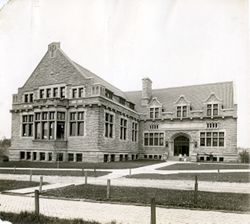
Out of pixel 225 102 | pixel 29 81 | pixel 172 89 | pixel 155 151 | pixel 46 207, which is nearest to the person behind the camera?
pixel 46 207

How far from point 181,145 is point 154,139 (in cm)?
339

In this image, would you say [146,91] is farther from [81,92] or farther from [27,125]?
[27,125]

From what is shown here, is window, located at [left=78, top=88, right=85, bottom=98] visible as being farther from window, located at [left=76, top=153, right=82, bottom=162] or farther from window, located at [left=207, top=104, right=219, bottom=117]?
Answer: window, located at [left=207, top=104, right=219, bottom=117]

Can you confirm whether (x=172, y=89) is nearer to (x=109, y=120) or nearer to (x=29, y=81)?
(x=109, y=120)

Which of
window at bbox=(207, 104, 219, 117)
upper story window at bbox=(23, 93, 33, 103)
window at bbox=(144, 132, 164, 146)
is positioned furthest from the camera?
window at bbox=(144, 132, 164, 146)

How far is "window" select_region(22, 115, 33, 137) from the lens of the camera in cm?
2928

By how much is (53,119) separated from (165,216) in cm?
2056

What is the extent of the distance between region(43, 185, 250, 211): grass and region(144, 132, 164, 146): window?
960 inches

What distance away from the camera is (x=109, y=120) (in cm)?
2791

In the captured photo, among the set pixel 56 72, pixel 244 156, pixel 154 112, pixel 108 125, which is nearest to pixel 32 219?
pixel 108 125

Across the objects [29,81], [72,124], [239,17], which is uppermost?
[29,81]

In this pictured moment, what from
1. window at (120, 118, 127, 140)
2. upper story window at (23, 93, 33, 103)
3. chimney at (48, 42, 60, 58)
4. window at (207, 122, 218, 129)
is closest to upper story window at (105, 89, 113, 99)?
window at (120, 118, 127, 140)

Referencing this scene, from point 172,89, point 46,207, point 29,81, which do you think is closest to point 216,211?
point 46,207

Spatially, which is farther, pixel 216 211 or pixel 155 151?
pixel 155 151
